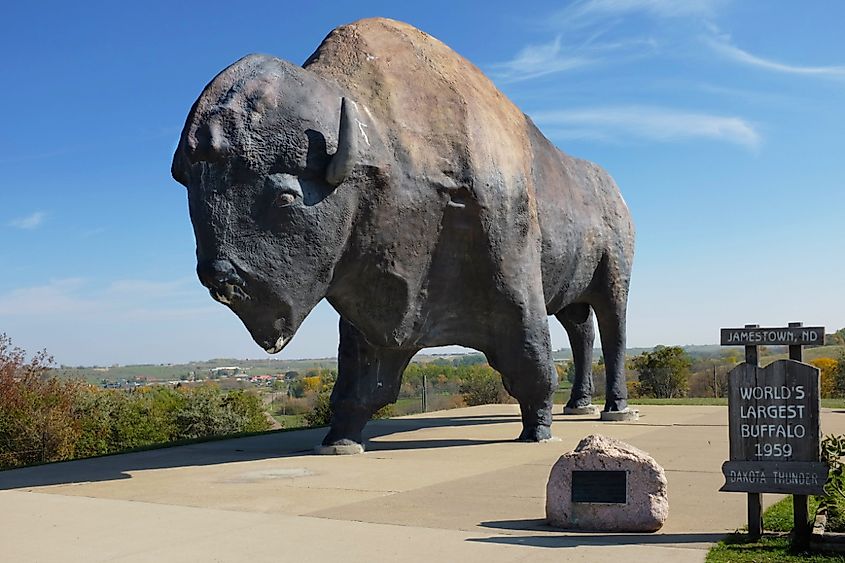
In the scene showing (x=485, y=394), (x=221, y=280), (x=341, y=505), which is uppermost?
(x=221, y=280)

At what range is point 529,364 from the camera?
10969 mm

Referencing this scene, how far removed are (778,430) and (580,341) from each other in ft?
34.0

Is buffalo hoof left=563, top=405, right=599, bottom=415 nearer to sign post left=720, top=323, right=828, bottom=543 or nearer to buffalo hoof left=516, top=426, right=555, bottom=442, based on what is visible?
buffalo hoof left=516, top=426, right=555, bottom=442

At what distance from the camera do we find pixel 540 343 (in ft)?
36.0

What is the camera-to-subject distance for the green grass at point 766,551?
5.18 meters

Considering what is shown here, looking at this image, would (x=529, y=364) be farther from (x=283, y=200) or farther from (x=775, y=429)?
(x=775, y=429)

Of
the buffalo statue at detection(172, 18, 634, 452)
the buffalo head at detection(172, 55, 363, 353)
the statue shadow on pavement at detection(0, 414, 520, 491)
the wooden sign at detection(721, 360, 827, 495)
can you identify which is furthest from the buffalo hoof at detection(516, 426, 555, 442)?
the wooden sign at detection(721, 360, 827, 495)

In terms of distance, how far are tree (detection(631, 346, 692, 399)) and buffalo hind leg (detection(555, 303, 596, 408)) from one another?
9.44m

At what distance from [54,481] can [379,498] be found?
3.62 metres

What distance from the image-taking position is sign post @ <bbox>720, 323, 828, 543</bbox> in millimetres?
5594

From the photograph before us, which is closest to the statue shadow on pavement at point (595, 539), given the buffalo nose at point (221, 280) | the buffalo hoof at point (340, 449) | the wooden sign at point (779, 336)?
the wooden sign at point (779, 336)

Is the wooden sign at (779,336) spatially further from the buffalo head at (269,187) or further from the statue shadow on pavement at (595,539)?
the buffalo head at (269,187)

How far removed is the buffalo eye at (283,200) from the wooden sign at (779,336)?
4127 mm

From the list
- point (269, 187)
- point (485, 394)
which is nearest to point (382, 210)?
point (269, 187)
